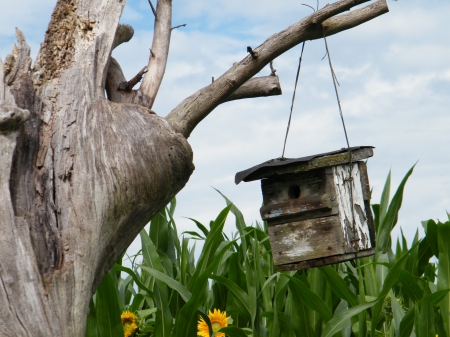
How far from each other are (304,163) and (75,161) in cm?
106

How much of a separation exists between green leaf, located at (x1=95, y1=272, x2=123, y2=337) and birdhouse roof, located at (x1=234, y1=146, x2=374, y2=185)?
0.91 meters

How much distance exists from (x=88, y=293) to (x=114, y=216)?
351mm

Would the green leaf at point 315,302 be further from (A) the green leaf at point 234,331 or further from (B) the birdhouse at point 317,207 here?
(A) the green leaf at point 234,331

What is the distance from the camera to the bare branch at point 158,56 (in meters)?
3.31

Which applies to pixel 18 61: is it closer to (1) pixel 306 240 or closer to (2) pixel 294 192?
(2) pixel 294 192

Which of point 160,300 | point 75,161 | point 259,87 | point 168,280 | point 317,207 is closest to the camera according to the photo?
point 75,161

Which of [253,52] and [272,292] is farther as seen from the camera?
[272,292]

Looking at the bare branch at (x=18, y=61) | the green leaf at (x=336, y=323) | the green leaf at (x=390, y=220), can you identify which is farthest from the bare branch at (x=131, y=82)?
the green leaf at (x=390, y=220)

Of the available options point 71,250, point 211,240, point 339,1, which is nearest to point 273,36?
point 339,1

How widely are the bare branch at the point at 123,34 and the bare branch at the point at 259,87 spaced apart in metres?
0.78

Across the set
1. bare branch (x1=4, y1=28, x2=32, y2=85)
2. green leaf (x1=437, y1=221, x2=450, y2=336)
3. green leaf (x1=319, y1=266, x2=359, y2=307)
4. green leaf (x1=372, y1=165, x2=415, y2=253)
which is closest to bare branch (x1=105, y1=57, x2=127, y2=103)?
bare branch (x1=4, y1=28, x2=32, y2=85)

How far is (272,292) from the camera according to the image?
3.87 m

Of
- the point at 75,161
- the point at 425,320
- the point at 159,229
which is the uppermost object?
the point at 75,161

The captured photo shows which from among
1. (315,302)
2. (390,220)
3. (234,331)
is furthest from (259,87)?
(234,331)
